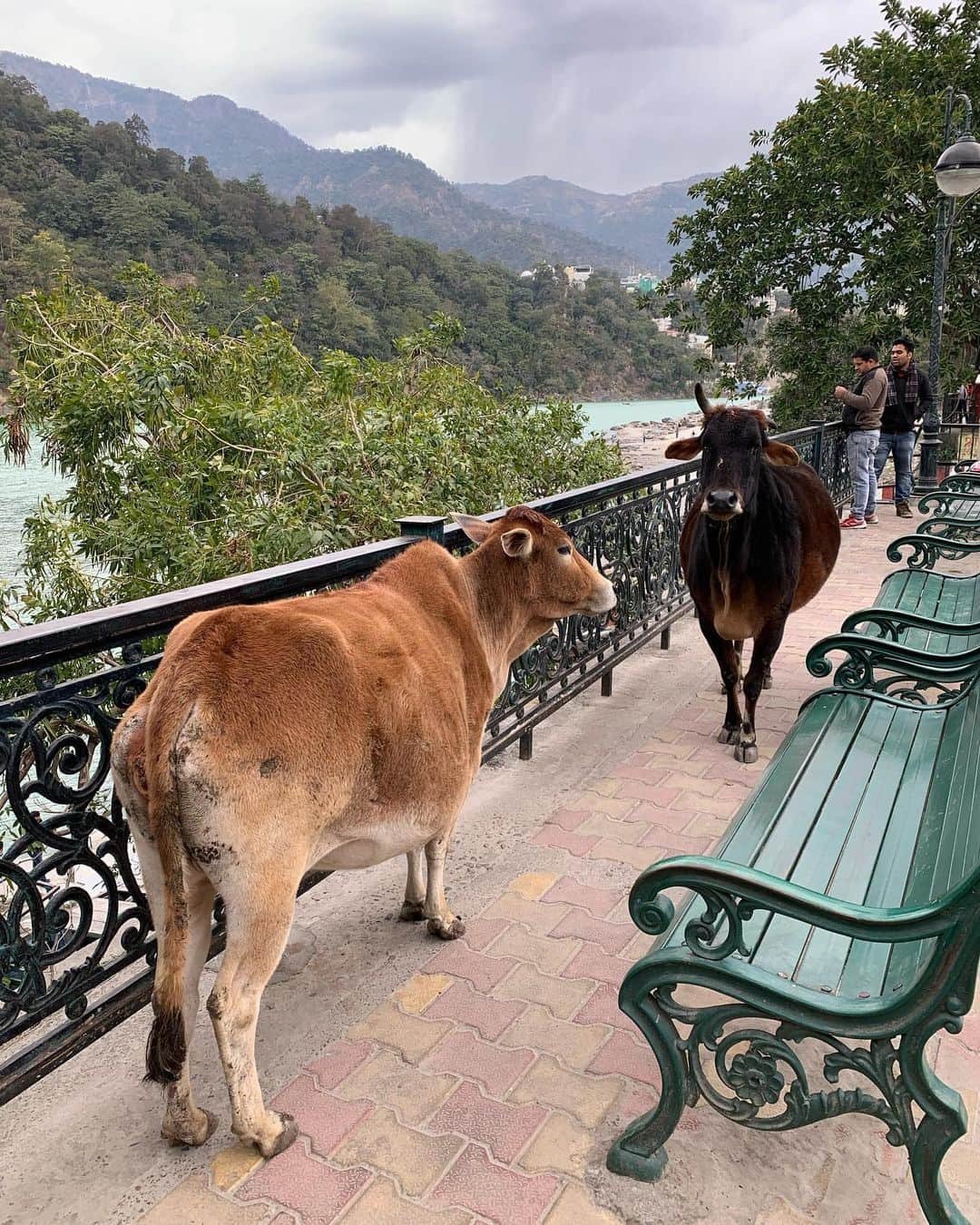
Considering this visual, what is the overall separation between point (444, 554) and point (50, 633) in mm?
1312

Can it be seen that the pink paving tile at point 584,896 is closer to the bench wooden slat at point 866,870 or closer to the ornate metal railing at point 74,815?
the bench wooden slat at point 866,870

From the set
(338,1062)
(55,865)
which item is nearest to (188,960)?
(55,865)

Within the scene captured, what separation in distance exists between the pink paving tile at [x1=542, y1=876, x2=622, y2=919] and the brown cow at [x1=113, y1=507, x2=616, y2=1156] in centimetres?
94

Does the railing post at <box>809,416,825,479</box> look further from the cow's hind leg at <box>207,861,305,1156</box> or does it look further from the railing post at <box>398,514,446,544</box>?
the cow's hind leg at <box>207,861,305,1156</box>

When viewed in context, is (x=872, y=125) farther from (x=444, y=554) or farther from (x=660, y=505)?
(x=444, y=554)

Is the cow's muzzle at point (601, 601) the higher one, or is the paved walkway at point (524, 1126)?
the cow's muzzle at point (601, 601)

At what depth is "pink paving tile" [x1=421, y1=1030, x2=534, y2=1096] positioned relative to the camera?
253 cm

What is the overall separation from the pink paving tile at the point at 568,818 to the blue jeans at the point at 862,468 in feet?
26.3

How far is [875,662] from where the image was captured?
363 centimetres

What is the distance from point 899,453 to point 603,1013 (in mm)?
10256

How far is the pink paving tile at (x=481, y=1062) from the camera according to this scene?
8.30 feet

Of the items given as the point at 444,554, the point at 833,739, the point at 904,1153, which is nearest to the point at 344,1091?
the point at 904,1153

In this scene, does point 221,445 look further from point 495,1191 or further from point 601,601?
point 495,1191

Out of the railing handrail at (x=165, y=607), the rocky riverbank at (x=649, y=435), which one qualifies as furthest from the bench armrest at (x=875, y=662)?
the rocky riverbank at (x=649, y=435)
